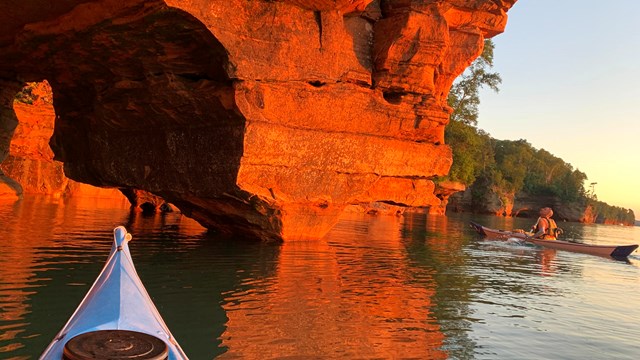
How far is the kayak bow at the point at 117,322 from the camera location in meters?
3.06

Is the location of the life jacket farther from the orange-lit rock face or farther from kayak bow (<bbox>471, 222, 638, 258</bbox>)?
the orange-lit rock face

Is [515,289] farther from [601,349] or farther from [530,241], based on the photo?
[530,241]

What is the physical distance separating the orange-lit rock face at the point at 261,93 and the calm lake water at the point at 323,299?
1.48 meters

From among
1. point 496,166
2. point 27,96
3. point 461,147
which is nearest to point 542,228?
point 461,147

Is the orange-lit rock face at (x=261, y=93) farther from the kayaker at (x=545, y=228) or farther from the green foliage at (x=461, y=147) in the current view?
the green foliage at (x=461, y=147)

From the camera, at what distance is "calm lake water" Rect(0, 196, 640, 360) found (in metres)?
5.32

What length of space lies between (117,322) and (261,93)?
716cm

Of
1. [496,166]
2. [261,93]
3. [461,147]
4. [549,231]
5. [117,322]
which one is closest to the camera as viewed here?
[117,322]

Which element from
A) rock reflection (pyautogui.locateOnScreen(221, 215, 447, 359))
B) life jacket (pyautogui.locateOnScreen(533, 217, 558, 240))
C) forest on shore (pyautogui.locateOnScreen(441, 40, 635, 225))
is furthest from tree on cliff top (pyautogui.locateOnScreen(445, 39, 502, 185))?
rock reflection (pyautogui.locateOnScreen(221, 215, 447, 359))

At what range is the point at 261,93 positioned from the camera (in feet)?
32.8

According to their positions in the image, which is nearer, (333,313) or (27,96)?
(333,313)

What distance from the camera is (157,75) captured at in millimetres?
10672

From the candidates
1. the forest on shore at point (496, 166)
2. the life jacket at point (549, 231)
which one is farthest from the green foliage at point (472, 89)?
the life jacket at point (549, 231)

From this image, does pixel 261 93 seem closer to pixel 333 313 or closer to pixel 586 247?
pixel 333 313
